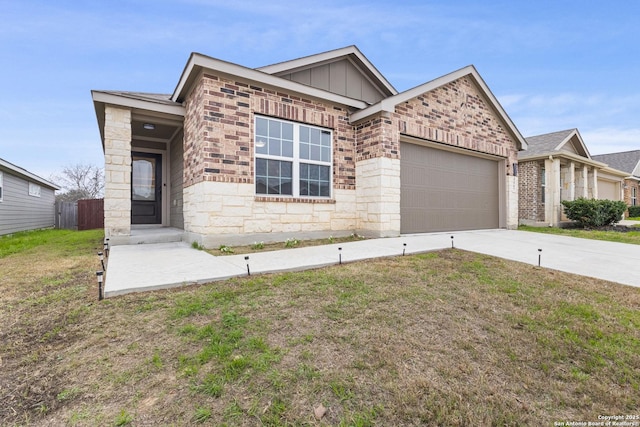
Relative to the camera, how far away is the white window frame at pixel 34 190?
1484 centimetres

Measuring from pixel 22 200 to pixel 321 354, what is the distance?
58.9ft

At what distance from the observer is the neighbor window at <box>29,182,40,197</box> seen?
584 inches

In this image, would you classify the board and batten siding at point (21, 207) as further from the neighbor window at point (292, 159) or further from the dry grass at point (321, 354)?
the neighbor window at point (292, 159)

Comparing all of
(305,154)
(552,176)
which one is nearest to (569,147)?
(552,176)

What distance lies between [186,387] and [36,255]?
6.93 metres

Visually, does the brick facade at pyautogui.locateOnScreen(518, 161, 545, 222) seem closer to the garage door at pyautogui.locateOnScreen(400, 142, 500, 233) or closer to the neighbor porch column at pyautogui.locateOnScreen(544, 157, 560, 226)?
the neighbor porch column at pyautogui.locateOnScreen(544, 157, 560, 226)

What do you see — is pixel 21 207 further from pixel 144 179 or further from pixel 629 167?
pixel 629 167

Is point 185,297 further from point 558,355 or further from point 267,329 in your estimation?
point 558,355

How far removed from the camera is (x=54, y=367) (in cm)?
206

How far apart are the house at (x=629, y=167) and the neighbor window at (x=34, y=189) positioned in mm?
36711

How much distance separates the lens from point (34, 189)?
1531 cm

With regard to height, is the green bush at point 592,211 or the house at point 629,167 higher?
the house at point 629,167

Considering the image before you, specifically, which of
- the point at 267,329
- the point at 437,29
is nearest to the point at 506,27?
the point at 437,29

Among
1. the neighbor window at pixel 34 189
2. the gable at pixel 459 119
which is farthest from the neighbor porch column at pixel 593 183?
the neighbor window at pixel 34 189
